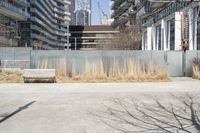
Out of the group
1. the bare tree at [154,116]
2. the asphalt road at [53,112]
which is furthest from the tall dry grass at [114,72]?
the bare tree at [154,116]

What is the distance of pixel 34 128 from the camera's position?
9.12m

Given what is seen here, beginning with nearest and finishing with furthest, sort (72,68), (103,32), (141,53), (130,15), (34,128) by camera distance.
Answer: (34,128), (72,68), (141,53), (130,15), (103,32)

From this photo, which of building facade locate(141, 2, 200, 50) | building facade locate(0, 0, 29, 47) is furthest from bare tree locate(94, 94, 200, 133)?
building facade locate(0, 0, 29, 47)

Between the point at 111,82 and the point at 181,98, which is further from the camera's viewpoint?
the point at 111,82

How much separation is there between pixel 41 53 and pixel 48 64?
97.7 inches

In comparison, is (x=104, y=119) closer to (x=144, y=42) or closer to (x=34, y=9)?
(x=144, y=42)

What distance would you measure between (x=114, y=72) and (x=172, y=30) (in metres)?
36.4

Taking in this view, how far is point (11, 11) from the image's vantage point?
282 ft

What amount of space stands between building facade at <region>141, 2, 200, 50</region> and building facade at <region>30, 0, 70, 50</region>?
28.8 m

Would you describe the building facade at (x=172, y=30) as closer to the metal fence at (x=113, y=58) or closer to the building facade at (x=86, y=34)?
the metal fence at (x=113, y=58)

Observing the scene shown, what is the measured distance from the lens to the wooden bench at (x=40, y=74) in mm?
23125

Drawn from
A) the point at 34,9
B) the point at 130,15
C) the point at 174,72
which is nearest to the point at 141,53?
the point at 174,72

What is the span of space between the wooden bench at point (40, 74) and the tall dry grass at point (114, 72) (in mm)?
1189

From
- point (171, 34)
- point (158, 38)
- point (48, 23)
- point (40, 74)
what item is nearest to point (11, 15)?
point (158, 38)
